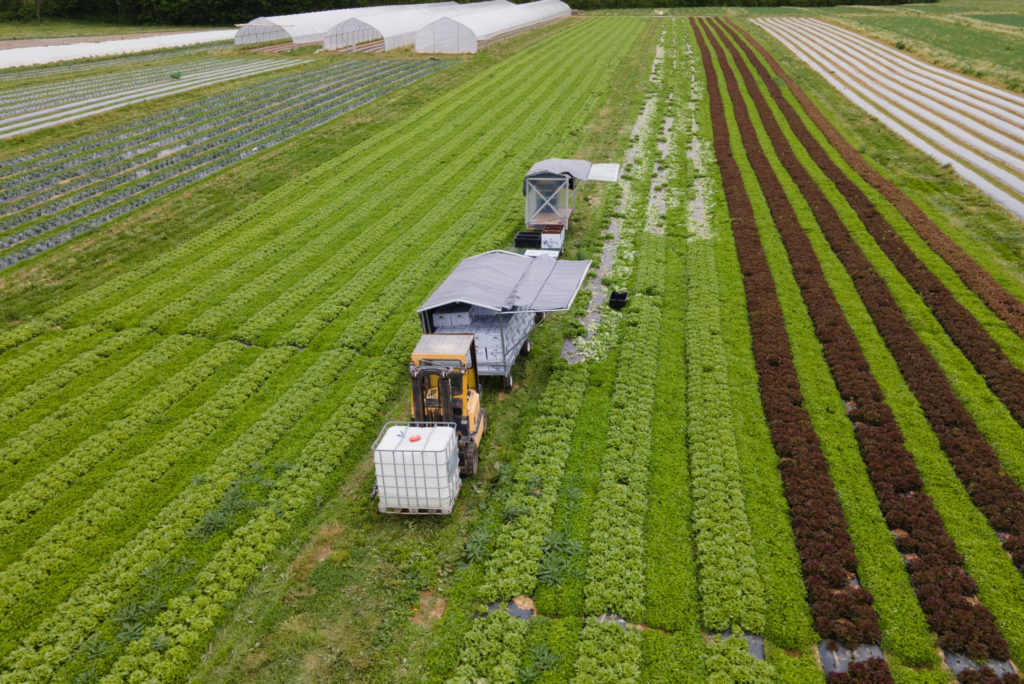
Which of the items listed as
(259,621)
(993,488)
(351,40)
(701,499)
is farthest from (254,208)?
(351,40)

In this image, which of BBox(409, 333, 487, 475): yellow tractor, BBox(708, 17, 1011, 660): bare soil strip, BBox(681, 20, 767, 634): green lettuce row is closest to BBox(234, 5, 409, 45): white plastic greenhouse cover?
BBox(708, 17, 1011, 660): bare soil strip

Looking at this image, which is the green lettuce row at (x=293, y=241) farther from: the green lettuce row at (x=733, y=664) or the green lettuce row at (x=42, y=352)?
the green lettuce row at (x=733, y=664)

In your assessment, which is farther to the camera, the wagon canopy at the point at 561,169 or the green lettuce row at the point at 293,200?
the wagon canopy at the point at 561,169

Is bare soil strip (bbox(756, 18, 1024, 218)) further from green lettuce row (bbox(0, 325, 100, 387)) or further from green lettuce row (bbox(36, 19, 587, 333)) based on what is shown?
green lettuce row (bbox(0, 325, 100, 387))

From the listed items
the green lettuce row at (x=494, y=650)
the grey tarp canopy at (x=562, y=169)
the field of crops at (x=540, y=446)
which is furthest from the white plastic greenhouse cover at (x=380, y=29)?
the green lettuce row at (x=494, y=650)

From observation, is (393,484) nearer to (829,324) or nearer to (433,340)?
(433,340)

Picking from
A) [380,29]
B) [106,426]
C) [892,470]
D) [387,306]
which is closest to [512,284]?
[387,306]
